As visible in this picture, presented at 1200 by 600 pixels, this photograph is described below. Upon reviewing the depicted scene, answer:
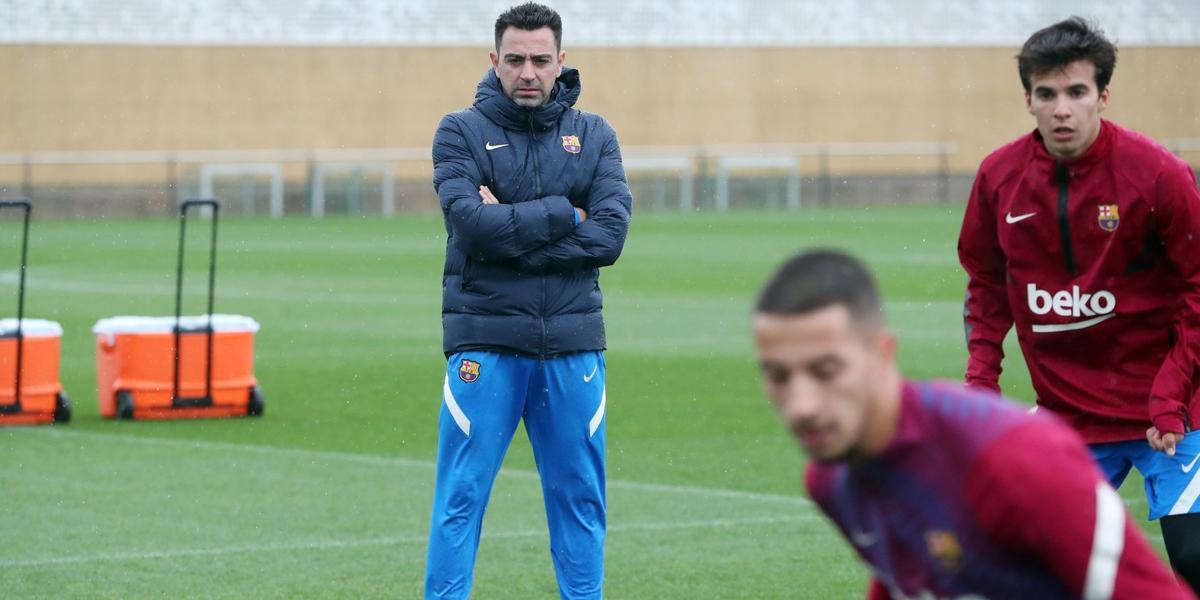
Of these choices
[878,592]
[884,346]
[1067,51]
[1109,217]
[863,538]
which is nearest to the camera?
[884,346]

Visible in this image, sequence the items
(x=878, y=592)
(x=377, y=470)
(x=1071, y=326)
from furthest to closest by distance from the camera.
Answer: (x=377, y=470), (x=1071, y=326), (x=878, y=592)

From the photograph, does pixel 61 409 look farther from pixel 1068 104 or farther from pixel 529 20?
pixel 1068 104

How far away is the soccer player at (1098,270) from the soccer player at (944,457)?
2.57 meters

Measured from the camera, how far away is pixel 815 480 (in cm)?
358

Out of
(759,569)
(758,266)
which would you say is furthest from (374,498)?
(758,266)

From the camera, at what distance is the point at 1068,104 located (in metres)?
5.71

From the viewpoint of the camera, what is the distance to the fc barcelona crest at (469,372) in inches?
268

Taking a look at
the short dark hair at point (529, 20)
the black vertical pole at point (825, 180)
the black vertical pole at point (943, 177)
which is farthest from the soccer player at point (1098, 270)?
A: the black vertical pole at point (943, 177)

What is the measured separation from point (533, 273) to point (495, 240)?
238 millimetres

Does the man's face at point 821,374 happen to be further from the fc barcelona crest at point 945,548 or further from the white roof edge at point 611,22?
the white roof edge at point 611,22

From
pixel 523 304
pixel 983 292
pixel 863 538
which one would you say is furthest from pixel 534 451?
pixel 863 538

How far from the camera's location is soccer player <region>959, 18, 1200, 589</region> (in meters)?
5.74

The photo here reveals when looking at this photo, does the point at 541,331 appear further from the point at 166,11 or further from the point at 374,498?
the point at 166,11

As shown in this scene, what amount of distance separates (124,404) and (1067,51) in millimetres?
9451
